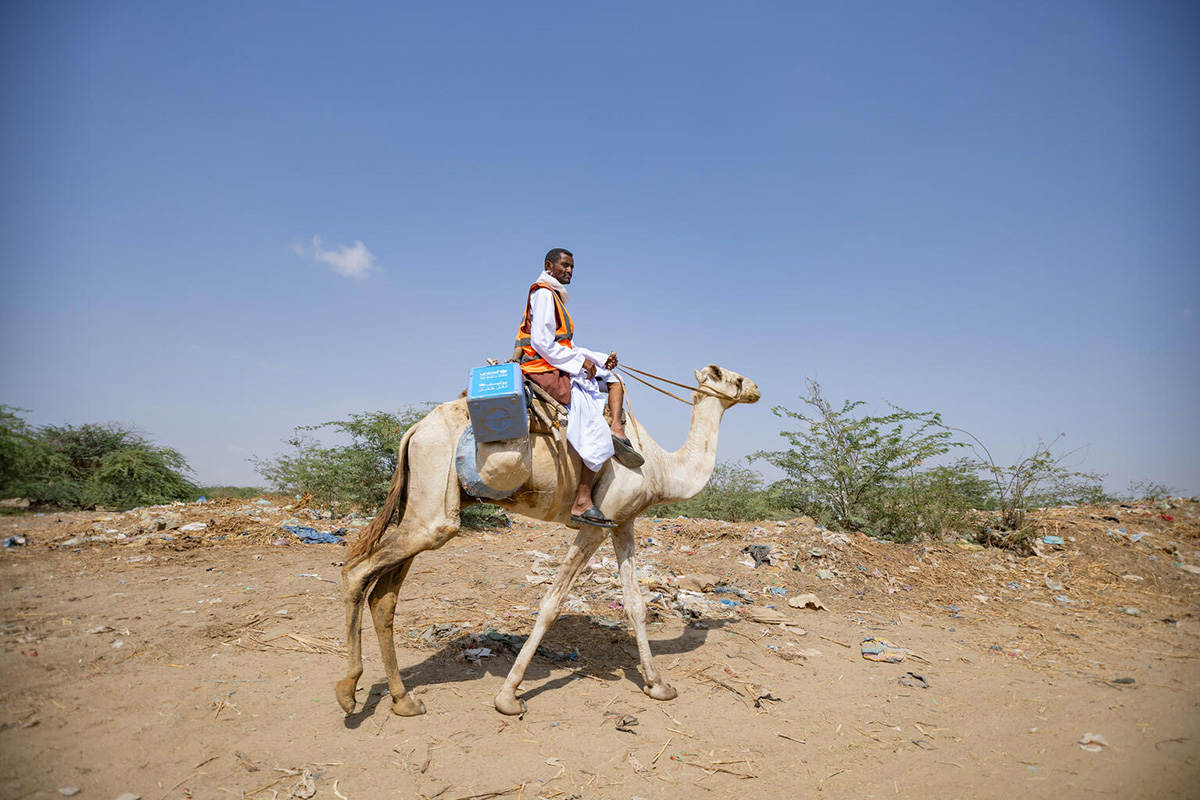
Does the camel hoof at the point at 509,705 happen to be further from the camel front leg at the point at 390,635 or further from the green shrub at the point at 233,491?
the green shrub at the point at 233,491

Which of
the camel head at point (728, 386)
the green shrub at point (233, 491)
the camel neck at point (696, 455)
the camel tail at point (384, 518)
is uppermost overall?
the camel head at point (728, 386)

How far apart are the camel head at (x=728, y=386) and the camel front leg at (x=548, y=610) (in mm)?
1767

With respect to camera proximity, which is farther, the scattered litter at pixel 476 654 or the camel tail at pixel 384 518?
the scattered litter at pixel 476 654

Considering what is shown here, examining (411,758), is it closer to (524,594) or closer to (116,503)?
(524,594)

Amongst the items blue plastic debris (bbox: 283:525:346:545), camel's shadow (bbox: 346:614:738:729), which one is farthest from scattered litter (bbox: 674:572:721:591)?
blue plastic debris (bbox: 283:525:346:545)

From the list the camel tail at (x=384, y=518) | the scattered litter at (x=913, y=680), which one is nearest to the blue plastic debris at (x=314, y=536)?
the camel tail at (x=384, y=518)

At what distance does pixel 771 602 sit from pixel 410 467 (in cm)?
529

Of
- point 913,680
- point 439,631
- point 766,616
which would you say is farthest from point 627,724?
point 766,616

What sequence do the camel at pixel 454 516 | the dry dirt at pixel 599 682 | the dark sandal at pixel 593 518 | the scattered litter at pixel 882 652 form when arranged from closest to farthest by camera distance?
the dry dirt at pixel 599 682 < the camel at pixel 454 516 < the dark sandal at pixel 593 518 < the scattered litter at pixel 882 652

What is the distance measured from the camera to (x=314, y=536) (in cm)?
948

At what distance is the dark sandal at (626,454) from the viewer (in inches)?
171

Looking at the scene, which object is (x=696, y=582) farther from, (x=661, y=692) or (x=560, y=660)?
(x=661, y=692)

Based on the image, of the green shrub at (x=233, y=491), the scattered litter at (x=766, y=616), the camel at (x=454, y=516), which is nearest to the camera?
the camel at (x=454, y=516)

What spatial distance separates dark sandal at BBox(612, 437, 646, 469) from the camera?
4.34 m
